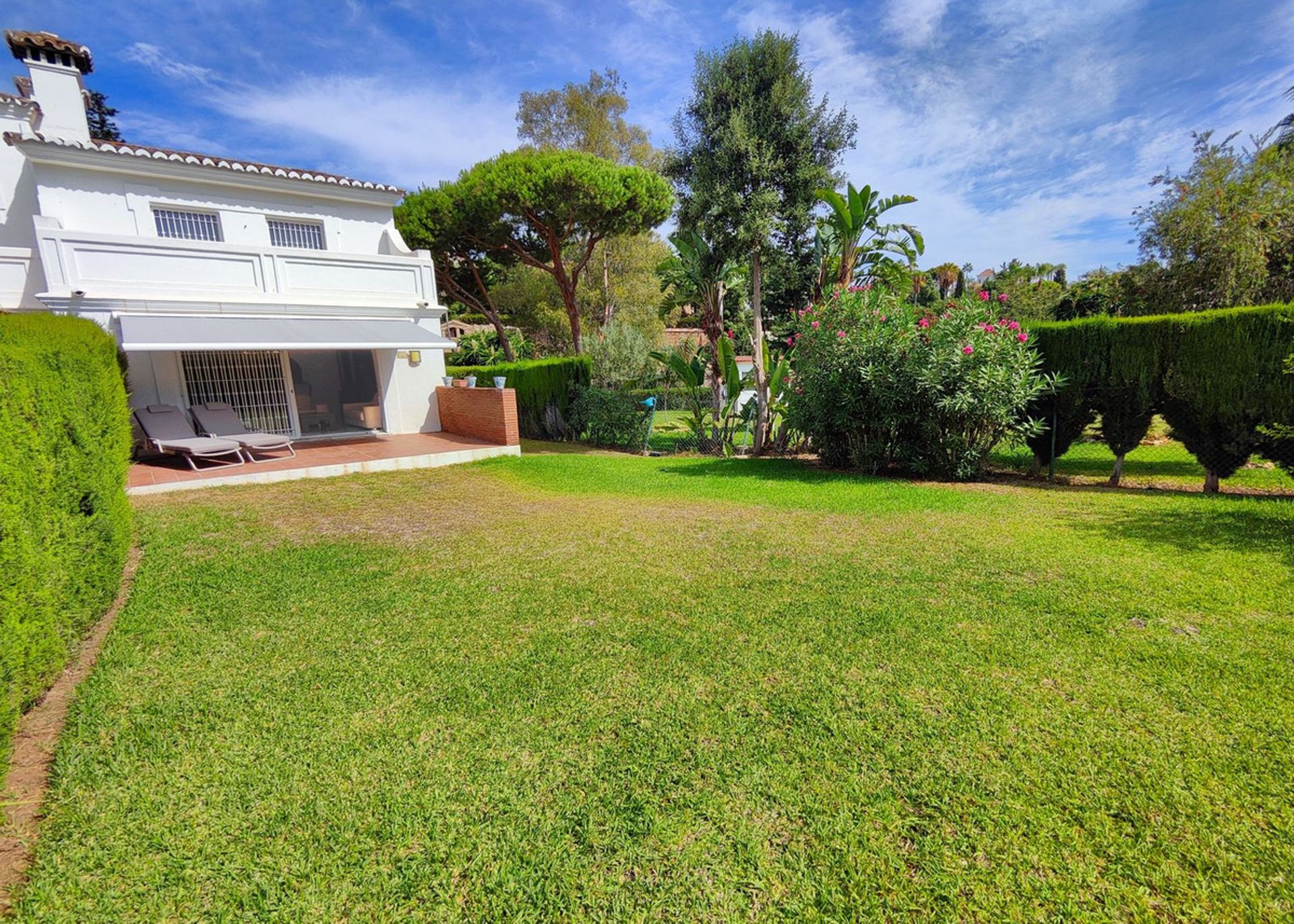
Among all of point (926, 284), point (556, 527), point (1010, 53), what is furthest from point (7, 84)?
point (926, 284)

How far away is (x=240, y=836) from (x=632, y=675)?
267 cm

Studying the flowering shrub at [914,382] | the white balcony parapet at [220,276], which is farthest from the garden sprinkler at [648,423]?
the white balcony parapet at [220,276]

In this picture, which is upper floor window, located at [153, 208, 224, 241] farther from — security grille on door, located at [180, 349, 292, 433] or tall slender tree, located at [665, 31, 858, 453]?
tall slender tree, located at [665, 31, 858, 453]

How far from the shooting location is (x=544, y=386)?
72.8ft

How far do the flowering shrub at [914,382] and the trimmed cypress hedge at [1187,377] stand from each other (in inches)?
34.8

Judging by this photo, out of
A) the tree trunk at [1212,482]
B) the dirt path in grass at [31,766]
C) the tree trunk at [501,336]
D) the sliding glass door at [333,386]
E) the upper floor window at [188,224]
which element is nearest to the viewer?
the dirt path in grass at [31,766]

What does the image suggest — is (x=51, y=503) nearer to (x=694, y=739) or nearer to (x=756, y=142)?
(x=694, y=739)

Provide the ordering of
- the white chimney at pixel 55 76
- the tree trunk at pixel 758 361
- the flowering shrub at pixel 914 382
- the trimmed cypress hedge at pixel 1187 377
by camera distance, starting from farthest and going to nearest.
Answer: the white chimney at pixel 55 76 → the tree trunk at pixel 758 361 → the flowering shrub at pixel 914 382 → the trimmed cypress hedge at pixel 1187 377

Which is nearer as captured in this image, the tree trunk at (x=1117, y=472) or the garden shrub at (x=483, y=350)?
the tree trunk at (x=1117, y=472)

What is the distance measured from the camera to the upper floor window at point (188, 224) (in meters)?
16.2

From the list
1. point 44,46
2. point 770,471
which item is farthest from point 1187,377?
point 44,46

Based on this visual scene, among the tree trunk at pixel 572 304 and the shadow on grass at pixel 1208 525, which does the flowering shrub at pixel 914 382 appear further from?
the tree trunk at pixel 572 304

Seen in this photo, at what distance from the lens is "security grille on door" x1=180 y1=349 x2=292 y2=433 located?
54.7 feet

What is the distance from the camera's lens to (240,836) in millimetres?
3016
